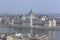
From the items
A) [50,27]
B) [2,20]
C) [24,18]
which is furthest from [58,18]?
[2,20]

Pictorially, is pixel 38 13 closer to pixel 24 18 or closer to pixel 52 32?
pixel 24 18

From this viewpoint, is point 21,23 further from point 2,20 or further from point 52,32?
point 52,32

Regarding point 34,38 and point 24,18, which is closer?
point 34,38

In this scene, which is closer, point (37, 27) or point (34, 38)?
point (34, 38)

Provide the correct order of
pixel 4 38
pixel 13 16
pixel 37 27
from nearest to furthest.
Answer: pixel 4 38 → pixel 13 16 → pixel 37 27

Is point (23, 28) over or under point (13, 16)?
under

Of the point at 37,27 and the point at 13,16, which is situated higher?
the point at 13,16

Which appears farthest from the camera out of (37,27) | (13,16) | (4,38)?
(37,27)

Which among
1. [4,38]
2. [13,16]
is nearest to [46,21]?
[13,16]
